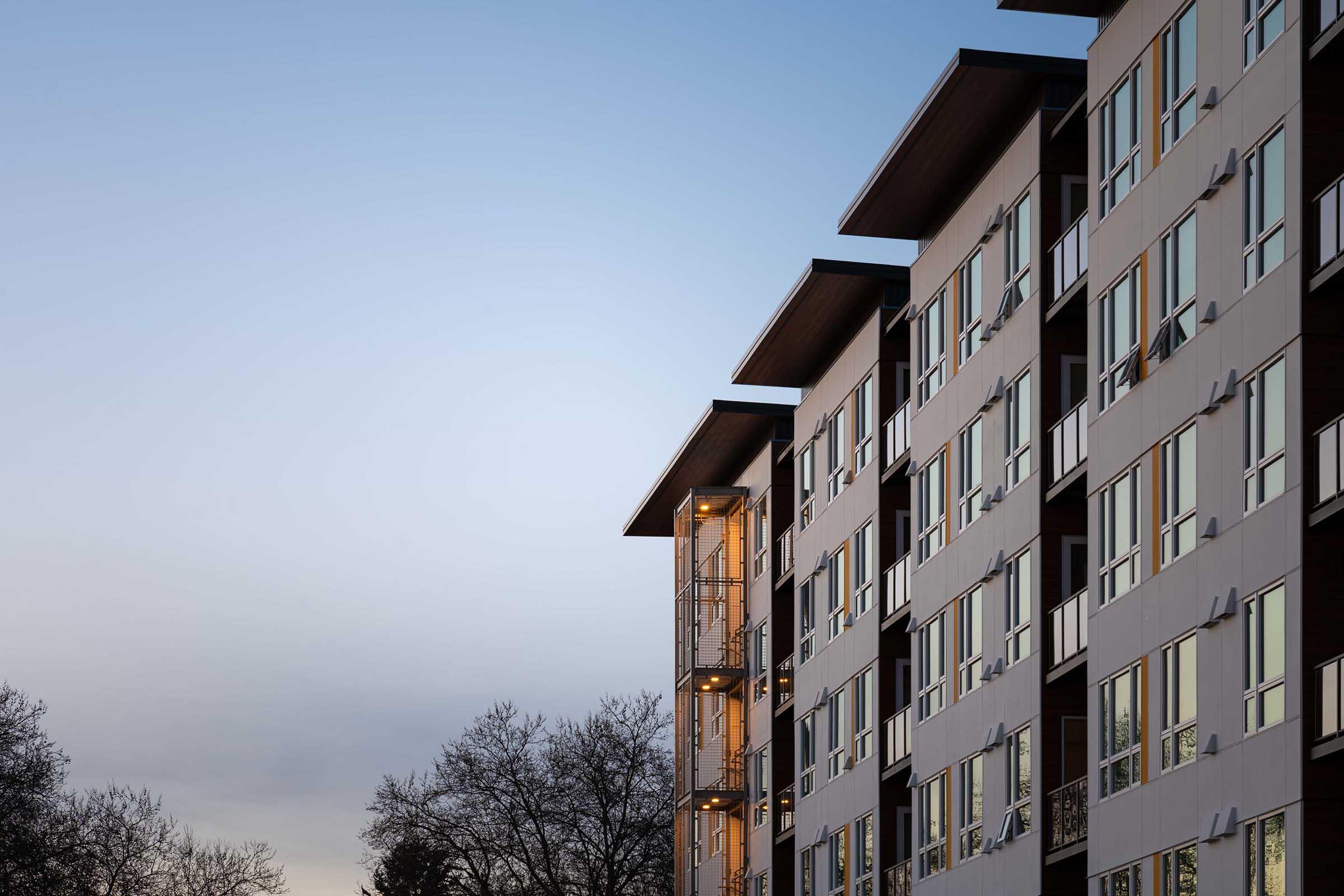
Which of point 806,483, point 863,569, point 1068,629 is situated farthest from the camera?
point 806,483

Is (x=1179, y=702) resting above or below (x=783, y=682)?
below

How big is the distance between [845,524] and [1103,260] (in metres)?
17.2

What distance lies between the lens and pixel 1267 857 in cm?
2706

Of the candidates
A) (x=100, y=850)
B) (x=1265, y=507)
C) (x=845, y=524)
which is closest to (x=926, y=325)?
(x=845, y=524)

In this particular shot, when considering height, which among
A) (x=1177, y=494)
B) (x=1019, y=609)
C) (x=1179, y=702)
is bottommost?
(x=1179, y=702)

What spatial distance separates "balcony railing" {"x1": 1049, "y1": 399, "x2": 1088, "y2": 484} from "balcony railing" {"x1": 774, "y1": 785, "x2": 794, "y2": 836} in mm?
22466

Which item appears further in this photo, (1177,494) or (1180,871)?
(1177,494)

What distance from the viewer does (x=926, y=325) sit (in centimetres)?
4331

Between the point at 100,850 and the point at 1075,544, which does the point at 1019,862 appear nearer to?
the point at 1075,544

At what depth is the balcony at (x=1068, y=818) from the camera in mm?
34062

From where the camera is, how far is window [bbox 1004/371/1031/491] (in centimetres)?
3697

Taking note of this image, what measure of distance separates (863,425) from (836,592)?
465 centimetres

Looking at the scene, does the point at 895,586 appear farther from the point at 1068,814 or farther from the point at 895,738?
the point at 1068,814

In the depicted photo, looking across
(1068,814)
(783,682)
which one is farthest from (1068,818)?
(783,682)
